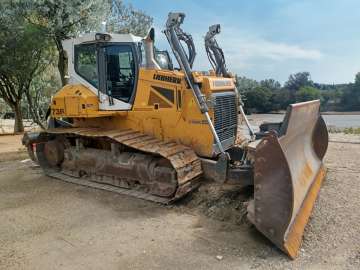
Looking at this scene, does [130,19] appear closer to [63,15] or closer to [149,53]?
[63,15]

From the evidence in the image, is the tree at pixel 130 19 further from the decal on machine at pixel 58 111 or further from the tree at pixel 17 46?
the decal on machine at pixel 58 111

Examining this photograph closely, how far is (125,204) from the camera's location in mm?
6090

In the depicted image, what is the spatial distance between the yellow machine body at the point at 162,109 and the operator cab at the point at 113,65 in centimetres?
14

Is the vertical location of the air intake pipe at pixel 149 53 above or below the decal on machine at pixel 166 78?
above

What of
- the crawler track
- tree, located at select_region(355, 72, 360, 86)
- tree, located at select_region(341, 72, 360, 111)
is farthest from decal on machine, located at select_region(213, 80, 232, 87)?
tree, located at select_region(355, 72, 360, 86)

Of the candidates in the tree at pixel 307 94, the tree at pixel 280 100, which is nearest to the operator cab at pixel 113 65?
the tree at pixel 280 100

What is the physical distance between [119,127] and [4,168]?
3483 mm

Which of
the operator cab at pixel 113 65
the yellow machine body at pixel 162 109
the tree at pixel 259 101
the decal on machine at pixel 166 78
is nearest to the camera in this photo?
the yellow machine body at pixel 162 109

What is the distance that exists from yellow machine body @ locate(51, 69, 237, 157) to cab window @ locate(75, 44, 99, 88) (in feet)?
0.73

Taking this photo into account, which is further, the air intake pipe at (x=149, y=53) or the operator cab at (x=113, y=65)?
the operator cab at (x=113, y=65)

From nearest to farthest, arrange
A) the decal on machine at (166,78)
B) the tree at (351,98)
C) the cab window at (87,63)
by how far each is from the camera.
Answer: the decal on machine at (166,78) < the cab window at (87,63) < the tree at (351,98)

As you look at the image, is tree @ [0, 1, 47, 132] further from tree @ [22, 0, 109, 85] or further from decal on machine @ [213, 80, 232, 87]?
decal on machine @ [213, 80, 232, 87]

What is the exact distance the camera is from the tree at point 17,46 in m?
15.7

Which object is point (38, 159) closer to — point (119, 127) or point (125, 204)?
point (119, 127)
